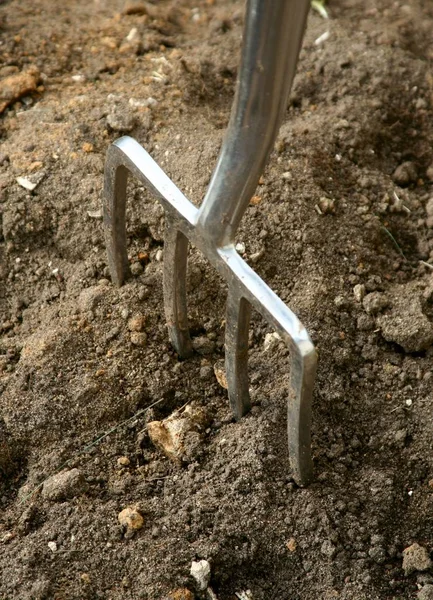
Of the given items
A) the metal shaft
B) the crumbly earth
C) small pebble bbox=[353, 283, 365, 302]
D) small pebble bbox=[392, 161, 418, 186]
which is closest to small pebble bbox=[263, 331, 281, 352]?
the crumbly earth

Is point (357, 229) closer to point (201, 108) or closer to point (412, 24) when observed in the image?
point (201, 108)

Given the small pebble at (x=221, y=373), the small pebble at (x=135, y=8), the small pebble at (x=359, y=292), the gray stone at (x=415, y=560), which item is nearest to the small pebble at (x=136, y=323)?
the small pebble at (x=221, y=373)

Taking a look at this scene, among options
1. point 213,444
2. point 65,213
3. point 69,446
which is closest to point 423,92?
point 65,213

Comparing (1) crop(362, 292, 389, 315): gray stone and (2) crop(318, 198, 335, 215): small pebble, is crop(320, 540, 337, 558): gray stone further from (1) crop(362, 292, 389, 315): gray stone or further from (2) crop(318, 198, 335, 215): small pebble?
(2) crop(318, 198, 335, 215): small pebble

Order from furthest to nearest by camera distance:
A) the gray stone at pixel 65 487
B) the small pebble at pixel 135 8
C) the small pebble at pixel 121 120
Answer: the small pebble at pixel 135 8, the small pebble at pixel 121 120, the gray stone at pixel 65 487

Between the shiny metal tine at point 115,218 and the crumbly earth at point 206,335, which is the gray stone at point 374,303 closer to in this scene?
the crumbly earth at point 206,335

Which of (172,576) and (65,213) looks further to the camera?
(65,213)

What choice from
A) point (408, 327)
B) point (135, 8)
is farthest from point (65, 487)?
point (135, 8)

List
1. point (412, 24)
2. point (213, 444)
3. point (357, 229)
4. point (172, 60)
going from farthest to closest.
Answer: point (412, 24) → point (172, 60) → point (357, 229) → point (213, 444)
